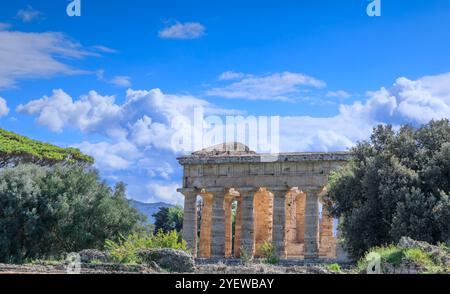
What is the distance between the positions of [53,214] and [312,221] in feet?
46.9

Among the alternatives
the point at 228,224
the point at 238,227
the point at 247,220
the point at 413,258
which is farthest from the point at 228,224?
the point at 413,258

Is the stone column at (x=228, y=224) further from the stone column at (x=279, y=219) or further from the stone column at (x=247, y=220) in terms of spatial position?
the stone column at (x=279, y=219)

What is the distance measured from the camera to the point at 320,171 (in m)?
44.0

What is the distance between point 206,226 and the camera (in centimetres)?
4919

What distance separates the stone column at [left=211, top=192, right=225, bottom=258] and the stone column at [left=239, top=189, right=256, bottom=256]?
136 cm

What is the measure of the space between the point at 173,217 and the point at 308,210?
1199 inches

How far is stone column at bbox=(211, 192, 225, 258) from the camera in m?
46.9

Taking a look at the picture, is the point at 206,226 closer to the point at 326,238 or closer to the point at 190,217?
the point at 190,217

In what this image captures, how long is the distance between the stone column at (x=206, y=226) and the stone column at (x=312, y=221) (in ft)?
22.4

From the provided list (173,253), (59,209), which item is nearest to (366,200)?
(173,253)
